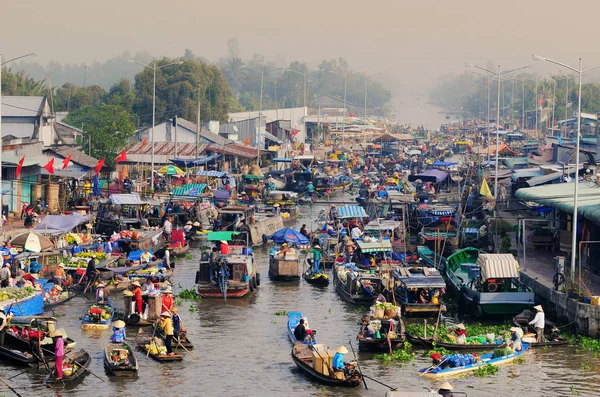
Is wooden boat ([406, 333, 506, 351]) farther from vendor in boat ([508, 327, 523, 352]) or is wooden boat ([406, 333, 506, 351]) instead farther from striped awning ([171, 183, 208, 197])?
→ striped awning ([171, 183, 208, 197])

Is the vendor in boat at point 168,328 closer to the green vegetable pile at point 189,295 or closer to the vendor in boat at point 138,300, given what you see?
the vendor in boat at point 138,300

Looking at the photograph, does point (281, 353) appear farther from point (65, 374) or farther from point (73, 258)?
point (73, 258)

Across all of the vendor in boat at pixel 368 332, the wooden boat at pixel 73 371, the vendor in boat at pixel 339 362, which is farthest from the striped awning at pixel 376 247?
the wooden boat at pixel 73 371

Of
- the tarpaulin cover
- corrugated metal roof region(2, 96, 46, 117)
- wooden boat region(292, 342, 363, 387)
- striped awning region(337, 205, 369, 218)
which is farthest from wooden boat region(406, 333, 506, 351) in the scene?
corrugated metal roof region(2, 96, 46, 117)

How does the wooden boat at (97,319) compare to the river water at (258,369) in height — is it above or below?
above

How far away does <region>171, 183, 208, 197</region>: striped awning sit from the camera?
2165 inches

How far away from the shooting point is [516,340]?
87.2 feet

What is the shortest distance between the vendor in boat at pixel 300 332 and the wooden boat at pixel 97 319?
5821 millimetres

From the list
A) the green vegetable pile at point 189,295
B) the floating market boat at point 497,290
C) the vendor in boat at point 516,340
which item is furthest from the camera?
the green vegetable pile at point 189,295

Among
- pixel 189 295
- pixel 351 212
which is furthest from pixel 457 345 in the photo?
pixel 351 212

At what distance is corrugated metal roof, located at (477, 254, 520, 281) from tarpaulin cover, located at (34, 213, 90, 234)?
16962 mm

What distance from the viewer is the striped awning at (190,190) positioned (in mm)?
54987

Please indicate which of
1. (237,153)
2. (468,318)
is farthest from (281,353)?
(237,153)

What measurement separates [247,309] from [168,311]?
23.5 ft
